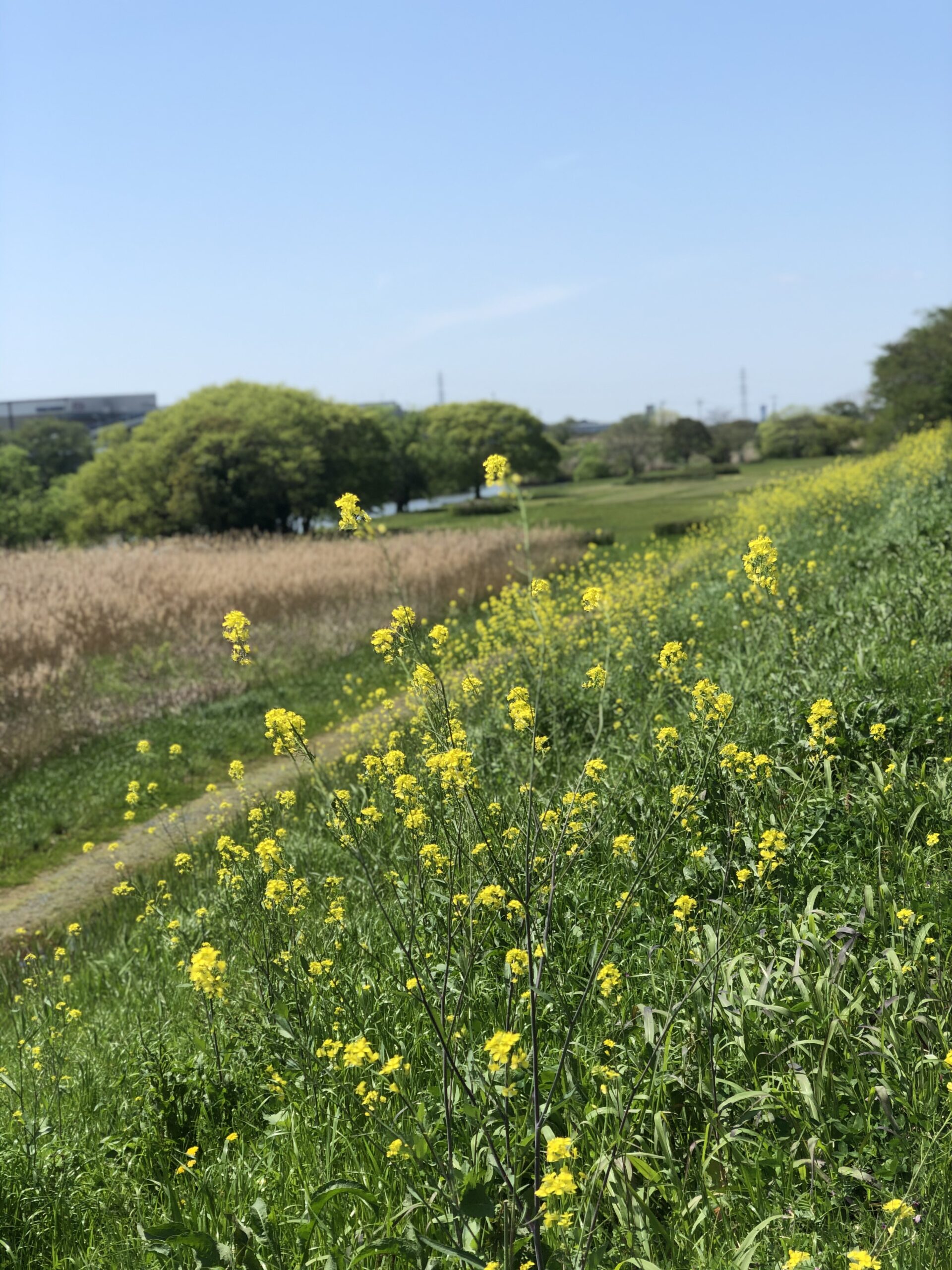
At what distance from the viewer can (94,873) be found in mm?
7035

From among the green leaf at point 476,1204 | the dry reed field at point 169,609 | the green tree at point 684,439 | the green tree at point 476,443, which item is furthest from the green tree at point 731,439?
the green leaf at point 476,1204

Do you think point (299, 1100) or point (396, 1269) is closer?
point (396, 1269)

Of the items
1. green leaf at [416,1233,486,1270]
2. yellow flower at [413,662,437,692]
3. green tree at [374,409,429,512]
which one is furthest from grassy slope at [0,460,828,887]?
green tree at [374,409,429,512]

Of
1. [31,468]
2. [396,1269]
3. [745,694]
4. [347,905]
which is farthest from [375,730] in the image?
[31,468]

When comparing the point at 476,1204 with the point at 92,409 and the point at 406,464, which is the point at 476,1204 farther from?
the point at 92,409

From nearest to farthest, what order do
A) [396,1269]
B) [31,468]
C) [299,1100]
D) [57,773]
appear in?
[396,1269], [299,1100], [57,773], [31,468]

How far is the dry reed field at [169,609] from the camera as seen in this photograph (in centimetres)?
1041

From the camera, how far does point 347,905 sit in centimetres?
471

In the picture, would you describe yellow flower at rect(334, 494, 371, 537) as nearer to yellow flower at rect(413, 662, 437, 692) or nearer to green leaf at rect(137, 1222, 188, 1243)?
yellow flower at rect(413, 662, 437, 692)

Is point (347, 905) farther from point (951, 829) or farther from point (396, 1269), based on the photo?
point (951, 829)

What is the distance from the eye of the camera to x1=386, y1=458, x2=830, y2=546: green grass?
108ft

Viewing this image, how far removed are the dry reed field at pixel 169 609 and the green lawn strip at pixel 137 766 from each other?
0.45 metres

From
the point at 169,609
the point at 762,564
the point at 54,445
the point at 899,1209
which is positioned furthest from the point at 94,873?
the point at 54,445

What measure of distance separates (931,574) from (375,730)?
4.68 meters
